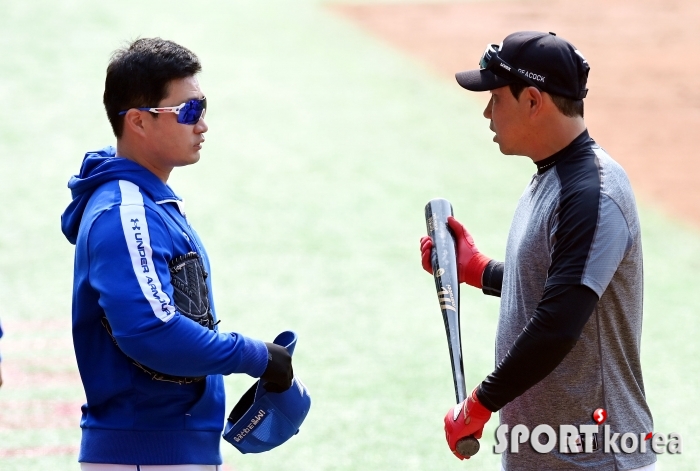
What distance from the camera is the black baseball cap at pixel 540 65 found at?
8.90 ft

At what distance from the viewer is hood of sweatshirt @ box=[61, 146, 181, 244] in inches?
107

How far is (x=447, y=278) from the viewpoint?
129 inches

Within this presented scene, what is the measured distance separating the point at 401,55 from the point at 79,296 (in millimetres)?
13847

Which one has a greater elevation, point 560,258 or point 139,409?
point 560,258

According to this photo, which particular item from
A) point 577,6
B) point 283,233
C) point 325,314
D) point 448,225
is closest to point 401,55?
point 577,6

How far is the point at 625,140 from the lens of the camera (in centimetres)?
1295

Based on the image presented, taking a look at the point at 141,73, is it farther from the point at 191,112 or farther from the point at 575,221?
the point at 575,221

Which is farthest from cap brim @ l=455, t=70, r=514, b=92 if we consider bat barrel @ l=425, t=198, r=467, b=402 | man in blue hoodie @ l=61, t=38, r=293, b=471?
man in blue hoodie @ l=61, t=38, r=293, b=471

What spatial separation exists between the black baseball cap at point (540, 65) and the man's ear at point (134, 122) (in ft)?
3.43

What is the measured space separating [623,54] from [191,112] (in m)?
15.6

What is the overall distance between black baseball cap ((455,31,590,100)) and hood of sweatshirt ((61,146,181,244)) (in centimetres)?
105

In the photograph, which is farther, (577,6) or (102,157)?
(577,6)

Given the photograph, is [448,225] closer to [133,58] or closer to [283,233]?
[133,58]

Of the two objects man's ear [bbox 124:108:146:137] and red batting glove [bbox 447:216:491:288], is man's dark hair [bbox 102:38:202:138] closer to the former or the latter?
man's ear [bbox 124:108:146:137]
